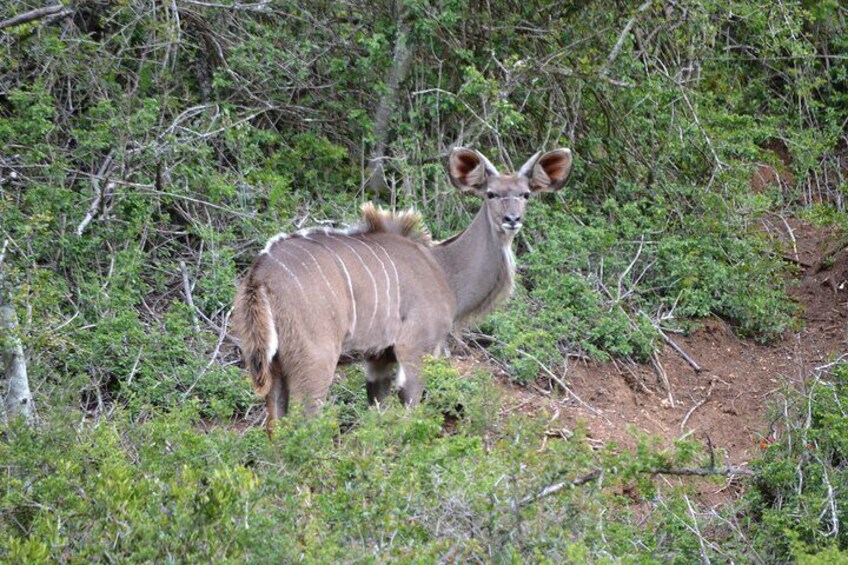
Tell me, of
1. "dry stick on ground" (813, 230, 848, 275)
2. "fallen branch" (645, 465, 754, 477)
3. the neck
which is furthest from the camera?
"dry stick on ground" (813, 230, 848, 275)

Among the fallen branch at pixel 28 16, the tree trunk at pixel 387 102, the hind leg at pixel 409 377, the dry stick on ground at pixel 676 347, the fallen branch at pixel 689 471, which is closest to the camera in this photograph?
the fallen branch at pixel 689 471

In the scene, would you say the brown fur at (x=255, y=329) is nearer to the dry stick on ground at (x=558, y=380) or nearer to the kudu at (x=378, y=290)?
the kudu at (x=378, y=290)

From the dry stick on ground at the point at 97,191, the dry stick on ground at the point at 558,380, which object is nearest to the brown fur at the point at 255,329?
the dry stick on ground at the point at 97,191

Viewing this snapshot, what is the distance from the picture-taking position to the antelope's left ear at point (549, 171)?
6070mm

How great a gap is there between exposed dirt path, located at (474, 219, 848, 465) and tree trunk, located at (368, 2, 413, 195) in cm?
156

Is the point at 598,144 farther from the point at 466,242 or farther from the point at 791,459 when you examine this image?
the point at 791,459

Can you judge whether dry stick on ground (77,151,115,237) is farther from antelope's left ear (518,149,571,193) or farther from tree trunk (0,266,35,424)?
antelope's left ear (518,149,571,193)

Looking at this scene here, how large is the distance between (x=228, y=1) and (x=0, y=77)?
4.04 ft

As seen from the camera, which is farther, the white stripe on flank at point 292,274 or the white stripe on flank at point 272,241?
the white stripe on flank at point 272,241

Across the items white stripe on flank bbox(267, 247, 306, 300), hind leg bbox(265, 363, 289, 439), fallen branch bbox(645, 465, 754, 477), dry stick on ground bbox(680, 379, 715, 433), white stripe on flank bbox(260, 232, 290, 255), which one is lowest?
dry stick on ground bbox(680, 379, 715, 433)

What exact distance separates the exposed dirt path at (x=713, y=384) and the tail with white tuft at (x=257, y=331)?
1.40m

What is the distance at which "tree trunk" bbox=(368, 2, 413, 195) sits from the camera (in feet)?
23.6

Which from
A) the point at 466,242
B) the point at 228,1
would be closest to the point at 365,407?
the point at 466,242

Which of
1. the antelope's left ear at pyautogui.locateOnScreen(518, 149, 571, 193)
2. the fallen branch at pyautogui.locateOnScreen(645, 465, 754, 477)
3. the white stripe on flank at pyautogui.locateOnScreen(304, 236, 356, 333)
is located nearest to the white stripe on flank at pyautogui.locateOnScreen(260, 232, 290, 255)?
the white stripe on flank at pyautogui.locateOnScreen(304, 236, 356, 333)
